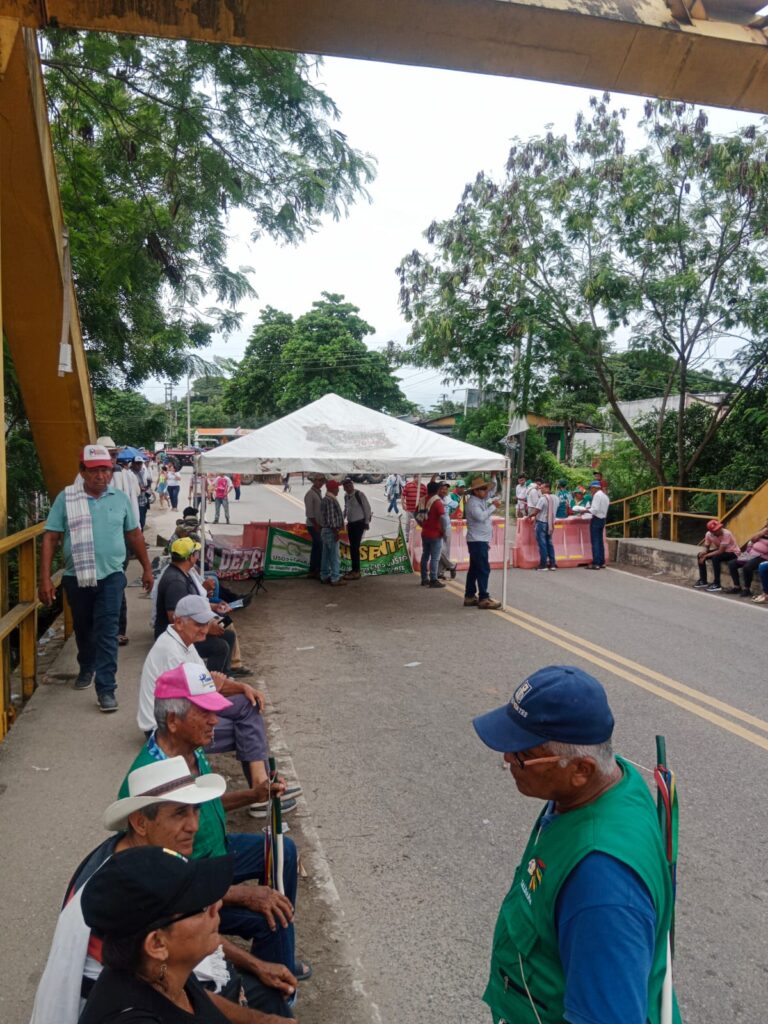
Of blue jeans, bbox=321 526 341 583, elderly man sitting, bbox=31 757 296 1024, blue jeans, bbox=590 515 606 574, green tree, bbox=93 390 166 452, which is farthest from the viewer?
green tree, bbox=93 390 166 452

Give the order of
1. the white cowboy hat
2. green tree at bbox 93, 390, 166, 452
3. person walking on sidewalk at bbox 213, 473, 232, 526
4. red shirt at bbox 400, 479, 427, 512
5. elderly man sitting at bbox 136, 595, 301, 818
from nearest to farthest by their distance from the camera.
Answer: the white cowboy hat, elderly man sitting at bbox 136, 595, 301, 818, green tree at bbox 93, 390, 166, 452, red shirt at bbox 400, 479, 427, 512, person walking on sidewalk at bbox 213, 473, 232, 526

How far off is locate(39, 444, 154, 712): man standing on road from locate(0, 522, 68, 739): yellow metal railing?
0.88ft

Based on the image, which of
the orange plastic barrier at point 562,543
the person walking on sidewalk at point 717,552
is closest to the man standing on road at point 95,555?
the person walking on sidewalk at point 717,552

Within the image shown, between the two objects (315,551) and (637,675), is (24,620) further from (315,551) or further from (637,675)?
(315,551)

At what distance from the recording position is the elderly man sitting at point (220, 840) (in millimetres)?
2979

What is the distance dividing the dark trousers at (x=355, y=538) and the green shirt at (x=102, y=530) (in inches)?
309

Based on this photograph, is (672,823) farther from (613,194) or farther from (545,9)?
(613,194)

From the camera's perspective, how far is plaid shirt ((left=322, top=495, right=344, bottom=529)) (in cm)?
1327

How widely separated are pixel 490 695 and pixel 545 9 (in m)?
5.31

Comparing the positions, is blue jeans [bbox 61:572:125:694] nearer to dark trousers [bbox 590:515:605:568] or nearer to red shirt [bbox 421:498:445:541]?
red shirt [bbox 421:498:445:541]

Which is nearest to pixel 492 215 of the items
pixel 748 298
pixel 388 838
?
pixel 748 298

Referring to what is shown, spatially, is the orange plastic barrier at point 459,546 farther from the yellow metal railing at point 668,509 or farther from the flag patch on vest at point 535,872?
the flag patch on vest at point 535,872

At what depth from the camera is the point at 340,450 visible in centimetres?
1163

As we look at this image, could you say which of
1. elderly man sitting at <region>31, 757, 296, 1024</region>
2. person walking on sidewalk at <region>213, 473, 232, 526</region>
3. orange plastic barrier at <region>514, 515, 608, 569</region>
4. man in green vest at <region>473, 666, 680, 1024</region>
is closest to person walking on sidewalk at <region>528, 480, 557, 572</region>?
orange plastic barrier at <region>514, 515, 608, 569</region>
